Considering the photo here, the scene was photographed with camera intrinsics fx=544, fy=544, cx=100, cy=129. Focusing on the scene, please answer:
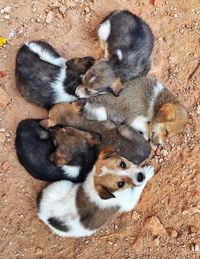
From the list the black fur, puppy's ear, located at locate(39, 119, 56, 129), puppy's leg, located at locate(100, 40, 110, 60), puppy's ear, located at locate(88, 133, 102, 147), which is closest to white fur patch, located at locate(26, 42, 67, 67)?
puppy's leg, located at locate(100, 40, 110, 60)

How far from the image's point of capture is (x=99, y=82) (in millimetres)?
7879

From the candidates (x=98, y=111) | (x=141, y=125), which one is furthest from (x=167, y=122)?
(x=98, y=111)

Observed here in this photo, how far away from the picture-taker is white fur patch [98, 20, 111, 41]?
8156 mm

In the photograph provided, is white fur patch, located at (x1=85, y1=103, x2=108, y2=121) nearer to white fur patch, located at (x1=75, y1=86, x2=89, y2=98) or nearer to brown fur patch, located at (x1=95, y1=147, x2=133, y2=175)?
white fur patch, located at (x1=75, y1=86, x2=89, y2=98)

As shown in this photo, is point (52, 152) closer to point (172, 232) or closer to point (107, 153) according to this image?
point (107, 153)

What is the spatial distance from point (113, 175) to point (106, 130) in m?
0.97

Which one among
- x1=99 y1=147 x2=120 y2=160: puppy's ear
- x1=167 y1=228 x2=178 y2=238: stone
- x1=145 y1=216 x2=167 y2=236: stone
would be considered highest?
x1=99 y1=147 x2=120 y2=160: puppy's ear

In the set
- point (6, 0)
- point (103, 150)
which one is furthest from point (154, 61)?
point (6, 0)

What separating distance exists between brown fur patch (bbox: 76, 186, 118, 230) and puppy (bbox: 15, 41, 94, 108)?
158 cm

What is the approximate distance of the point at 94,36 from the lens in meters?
8.48

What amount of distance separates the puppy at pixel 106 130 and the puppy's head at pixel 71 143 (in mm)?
58

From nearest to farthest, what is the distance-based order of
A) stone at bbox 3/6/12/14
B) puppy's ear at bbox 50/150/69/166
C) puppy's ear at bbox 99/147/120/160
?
puppy's ear at bbox 99/147/120/160, puppy's ear at bbox 50/150/69/166, stone at bbox 3/6/12/14

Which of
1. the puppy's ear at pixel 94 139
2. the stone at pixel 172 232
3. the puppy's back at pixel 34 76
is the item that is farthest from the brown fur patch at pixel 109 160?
the puppy's back at pixel 34 76

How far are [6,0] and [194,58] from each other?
306cm
